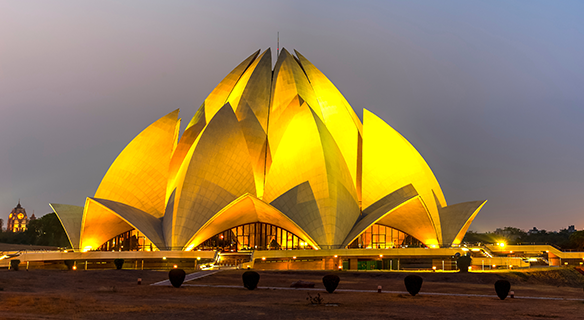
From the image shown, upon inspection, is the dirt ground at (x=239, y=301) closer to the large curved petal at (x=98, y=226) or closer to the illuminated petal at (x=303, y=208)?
the illuminated petal at (x=303, y=208)

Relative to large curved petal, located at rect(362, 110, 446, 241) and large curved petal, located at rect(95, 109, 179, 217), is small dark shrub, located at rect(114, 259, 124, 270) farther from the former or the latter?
large curved petal, located at rect(362, 110, 446, 241)

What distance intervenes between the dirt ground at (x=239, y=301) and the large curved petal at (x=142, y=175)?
16903mm

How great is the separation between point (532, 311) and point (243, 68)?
40.7 metres

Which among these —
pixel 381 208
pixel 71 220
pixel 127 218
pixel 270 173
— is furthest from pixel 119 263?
pixel 381 208

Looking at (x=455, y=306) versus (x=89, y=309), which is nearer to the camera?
(x=89, y=309)

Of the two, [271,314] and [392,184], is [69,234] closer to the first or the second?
[392,184]

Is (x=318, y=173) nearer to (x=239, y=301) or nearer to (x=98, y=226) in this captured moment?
(x=98, y=226)

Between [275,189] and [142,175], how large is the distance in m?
12.7

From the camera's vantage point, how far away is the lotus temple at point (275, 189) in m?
37.2

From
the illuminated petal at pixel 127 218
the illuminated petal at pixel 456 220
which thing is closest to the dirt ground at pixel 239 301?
the illuminated petal at pixel 127 218

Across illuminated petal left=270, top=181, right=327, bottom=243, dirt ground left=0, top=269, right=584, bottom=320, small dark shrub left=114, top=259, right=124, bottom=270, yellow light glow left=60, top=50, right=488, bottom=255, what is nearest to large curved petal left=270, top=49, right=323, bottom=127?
yellow light glow left=60, top=50, right=488, bottom=255

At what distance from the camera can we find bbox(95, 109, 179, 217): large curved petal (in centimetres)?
4275

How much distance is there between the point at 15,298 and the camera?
15.5 m

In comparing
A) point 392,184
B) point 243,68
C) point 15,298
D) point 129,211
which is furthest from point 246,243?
point 15,298
